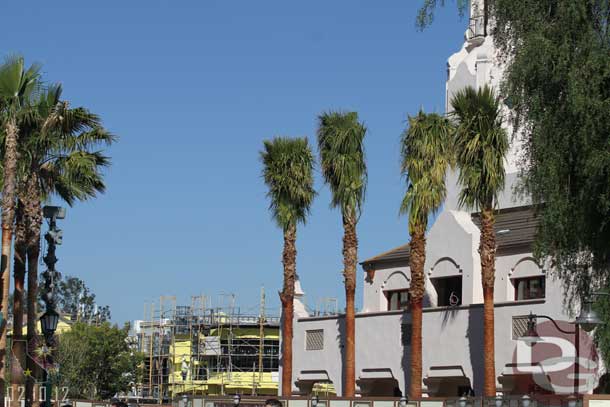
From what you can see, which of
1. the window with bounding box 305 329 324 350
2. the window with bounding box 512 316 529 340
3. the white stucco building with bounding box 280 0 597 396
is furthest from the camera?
the window with bounding box 305 329 324 350

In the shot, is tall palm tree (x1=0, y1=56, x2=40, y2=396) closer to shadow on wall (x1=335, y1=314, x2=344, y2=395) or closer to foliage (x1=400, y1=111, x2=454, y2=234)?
foliage (x1=400, y1=111, x2=454, y2=234)

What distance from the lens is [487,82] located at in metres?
44.8

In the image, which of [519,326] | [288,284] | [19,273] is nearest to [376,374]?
[288,284]

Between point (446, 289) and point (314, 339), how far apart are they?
660 cm

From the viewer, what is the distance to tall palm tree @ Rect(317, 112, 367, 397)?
41.4 meters

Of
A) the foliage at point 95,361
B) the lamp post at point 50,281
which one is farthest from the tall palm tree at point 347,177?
the foliage at point 95,361

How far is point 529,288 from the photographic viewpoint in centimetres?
3872

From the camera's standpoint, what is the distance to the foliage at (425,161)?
3859 centimetres

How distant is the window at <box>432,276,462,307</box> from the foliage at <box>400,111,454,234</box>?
394 centimetres

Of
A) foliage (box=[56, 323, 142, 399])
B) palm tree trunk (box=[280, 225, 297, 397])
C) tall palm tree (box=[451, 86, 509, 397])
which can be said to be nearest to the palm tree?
palm tree trunk (box=[280, 225, 297, 397])

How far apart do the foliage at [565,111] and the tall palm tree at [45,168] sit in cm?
1385

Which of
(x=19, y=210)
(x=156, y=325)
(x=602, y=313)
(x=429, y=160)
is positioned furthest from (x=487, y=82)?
(x=156, y=325)

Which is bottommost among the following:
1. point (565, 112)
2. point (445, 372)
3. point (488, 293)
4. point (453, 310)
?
point (445, 372)

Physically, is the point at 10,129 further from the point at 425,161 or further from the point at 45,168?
the point at 425,161
